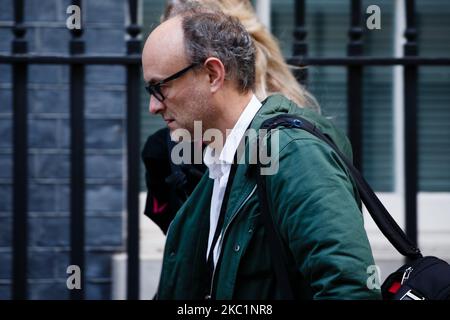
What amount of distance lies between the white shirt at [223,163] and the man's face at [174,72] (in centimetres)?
11

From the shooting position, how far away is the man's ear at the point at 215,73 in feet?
8.61

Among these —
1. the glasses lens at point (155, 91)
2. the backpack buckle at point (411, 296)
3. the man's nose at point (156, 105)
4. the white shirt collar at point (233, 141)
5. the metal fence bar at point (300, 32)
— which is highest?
the metal fence bar at point (300, 32)

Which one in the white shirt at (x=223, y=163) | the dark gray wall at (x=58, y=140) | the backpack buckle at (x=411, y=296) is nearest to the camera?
the backpack buckle at (x=411, y=296)

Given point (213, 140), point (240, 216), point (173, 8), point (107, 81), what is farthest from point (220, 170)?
point (107, 81)

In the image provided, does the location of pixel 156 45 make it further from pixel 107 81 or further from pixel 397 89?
pixel 397 89

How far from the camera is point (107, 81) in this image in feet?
16.3

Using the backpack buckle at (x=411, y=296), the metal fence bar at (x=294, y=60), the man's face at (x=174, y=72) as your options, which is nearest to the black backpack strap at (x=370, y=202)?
the backpack buckle at (x=411, y=296)

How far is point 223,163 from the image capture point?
2650 mm

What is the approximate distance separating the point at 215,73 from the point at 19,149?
51.3 inches

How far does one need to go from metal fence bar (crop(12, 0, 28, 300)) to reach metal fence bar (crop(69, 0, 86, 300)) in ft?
0.60

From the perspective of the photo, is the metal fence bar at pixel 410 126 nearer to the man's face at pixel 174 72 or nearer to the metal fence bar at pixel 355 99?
the metal fence bar at pixel 355 99

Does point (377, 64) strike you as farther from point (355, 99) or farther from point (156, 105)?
point (156, 105)

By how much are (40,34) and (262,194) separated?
9.35 feet

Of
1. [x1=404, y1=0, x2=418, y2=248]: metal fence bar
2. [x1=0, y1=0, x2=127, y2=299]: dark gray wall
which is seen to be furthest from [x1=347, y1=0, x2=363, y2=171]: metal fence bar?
[x1=0, y1=0, x2=127, y2=299]: dark gray wall
